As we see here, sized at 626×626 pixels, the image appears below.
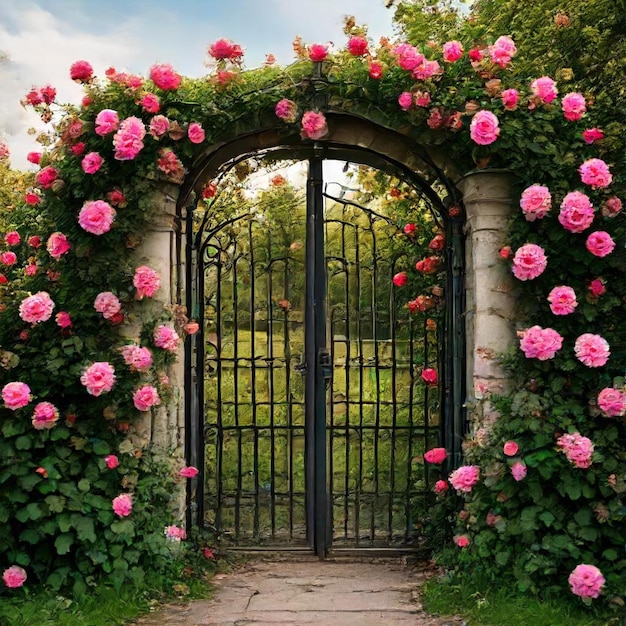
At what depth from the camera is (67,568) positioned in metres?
3.91

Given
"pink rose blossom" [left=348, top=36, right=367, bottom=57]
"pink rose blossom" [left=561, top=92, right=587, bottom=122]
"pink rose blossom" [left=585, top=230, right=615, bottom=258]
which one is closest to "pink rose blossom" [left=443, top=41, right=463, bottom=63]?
"pink rose blossom" [left=348, top=36, right=367, bottom=57]

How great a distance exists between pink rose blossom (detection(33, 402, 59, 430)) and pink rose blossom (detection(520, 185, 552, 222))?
8.70ft

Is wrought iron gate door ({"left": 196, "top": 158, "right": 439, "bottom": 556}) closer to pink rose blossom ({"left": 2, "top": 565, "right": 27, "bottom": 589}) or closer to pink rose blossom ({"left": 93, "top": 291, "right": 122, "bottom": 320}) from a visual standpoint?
pink rose blossom ({"left": 93, "top": 291, "right": 122, "bottom": 320})

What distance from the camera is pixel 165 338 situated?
425 cm

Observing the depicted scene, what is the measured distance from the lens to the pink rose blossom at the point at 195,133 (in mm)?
4234

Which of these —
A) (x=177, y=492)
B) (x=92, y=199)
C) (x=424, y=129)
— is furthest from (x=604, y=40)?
(x=177, y=492)

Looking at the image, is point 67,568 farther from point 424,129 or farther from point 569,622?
point 424,129

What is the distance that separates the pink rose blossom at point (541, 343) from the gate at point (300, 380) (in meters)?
0.87

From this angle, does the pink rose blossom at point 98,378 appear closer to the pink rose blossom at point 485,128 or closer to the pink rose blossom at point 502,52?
the pink rose blossom at point 485,128

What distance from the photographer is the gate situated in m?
4.89

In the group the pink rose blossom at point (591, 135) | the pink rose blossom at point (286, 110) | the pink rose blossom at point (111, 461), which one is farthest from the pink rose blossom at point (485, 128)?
the pink rose blossom at point (111, 461)

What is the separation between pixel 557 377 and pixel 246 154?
227cm

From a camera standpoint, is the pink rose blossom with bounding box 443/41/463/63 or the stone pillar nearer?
the pink rose blossom with bounding box 443/41/463/63

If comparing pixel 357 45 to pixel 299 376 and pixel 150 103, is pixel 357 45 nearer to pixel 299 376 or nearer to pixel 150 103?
pixel 150 103
